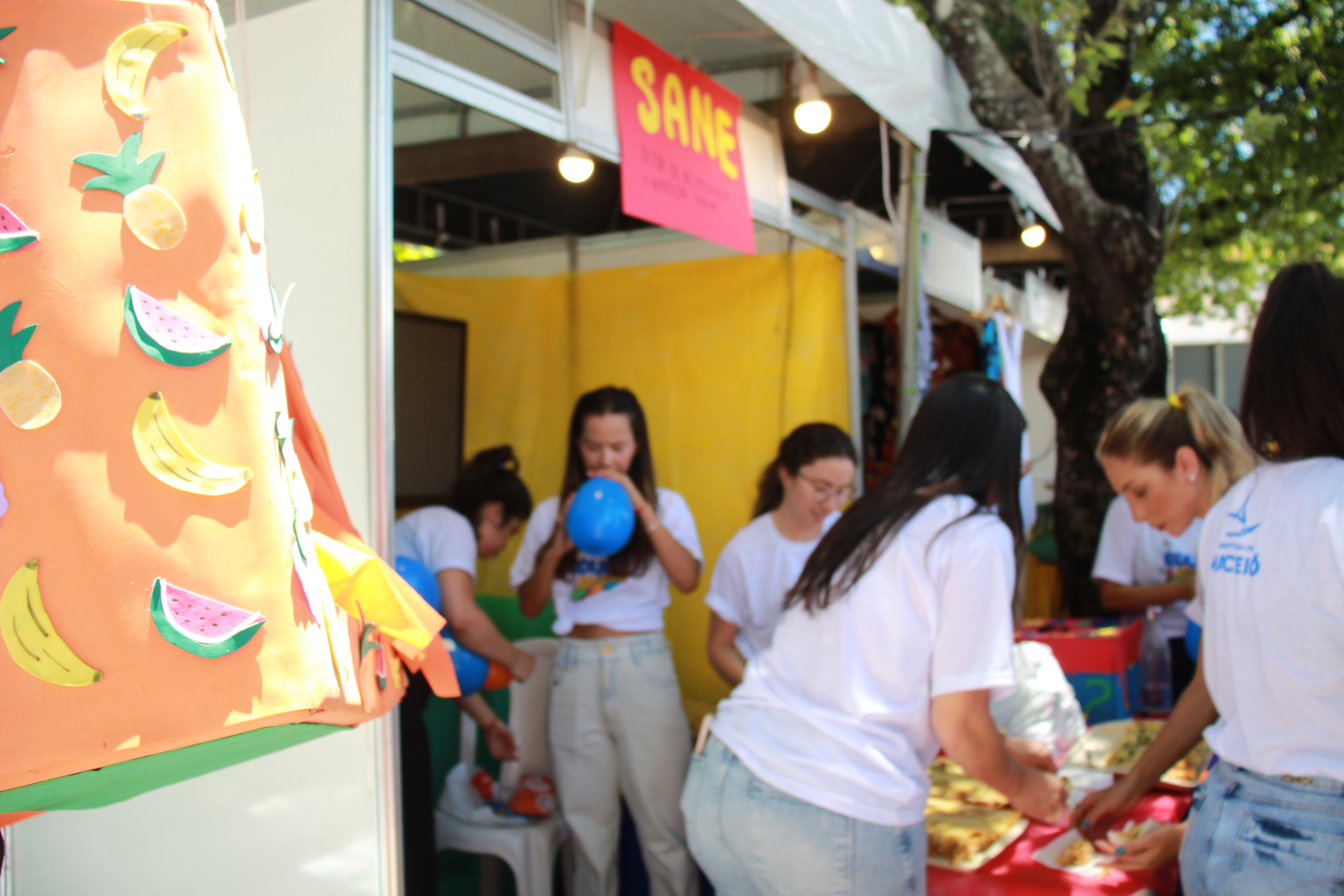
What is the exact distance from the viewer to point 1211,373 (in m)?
12.0

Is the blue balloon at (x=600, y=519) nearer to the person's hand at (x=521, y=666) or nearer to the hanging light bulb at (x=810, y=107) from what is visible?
the person's hand at (x=521, y=666)

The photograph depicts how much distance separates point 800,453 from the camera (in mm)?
2904

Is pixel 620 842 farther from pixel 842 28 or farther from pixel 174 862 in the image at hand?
pixel 842 28

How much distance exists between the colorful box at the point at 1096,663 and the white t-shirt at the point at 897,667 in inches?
69.0

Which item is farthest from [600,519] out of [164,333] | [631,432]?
[164,333]

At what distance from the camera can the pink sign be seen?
2.34 metres

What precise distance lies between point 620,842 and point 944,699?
179 cm

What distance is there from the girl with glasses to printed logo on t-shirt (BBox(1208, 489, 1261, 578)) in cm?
132

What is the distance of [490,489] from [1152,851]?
207 centimetres

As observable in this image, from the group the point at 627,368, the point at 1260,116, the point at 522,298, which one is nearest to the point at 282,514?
the point at 627,368

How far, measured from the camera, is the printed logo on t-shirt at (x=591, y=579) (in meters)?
2.77

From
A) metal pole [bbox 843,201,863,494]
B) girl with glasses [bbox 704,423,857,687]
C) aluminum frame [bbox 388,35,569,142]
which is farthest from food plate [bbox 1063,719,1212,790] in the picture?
aluminum frame [bbox 388,35,569,142]

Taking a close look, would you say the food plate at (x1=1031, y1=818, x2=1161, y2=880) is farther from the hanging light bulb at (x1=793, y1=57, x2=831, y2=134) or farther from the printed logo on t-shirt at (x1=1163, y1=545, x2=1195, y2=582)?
the hanging light bulb at (x1=793, y1=57, x2=831, y2=134)

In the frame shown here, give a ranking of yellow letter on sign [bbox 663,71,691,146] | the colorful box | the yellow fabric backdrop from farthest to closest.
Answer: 1. the yellow fabric backdrop
2. the colorful box
3. yellow letter on sign [bbox 663,71,691,146]
